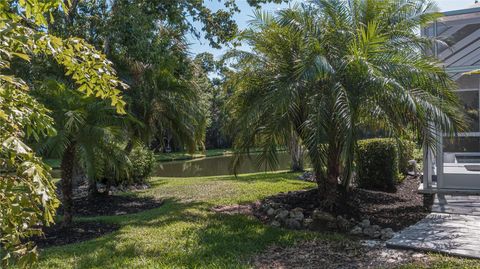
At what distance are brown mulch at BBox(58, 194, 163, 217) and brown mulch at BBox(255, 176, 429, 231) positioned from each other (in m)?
2.92

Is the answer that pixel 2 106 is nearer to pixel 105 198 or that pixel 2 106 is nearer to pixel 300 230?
pixel 300 230

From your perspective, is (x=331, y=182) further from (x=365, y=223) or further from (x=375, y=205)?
(x=375, y=205)

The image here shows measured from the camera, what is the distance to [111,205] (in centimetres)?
998

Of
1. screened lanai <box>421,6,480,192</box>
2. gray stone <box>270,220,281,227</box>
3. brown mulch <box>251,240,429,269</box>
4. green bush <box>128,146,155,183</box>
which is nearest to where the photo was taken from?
brown mulch <box>251,240,429,269</box>

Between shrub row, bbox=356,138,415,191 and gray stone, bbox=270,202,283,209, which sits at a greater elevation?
shrub row, bbox=356,138,415,191

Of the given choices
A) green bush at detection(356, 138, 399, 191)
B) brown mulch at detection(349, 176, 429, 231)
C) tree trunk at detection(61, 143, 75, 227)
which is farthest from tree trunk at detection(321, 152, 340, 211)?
tree trunk at detection(61, 143, 75, 227)

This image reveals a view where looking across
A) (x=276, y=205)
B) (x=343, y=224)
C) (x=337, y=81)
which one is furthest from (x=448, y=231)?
(x=276, y=205)

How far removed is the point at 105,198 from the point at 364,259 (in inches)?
287

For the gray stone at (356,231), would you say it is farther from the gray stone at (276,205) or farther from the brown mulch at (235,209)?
the brown mulch at (235,209)

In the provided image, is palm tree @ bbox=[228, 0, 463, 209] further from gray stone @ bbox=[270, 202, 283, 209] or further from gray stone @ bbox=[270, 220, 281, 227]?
gray stone @ bbox=[270, 220, 281, 227]

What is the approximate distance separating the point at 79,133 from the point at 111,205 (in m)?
3.57

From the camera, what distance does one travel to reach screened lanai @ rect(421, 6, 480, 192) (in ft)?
26.3

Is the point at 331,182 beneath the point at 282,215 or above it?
above

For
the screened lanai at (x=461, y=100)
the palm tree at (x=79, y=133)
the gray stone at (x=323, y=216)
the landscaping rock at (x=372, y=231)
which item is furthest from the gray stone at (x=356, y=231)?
the palm tree at (x=79, y=133)
